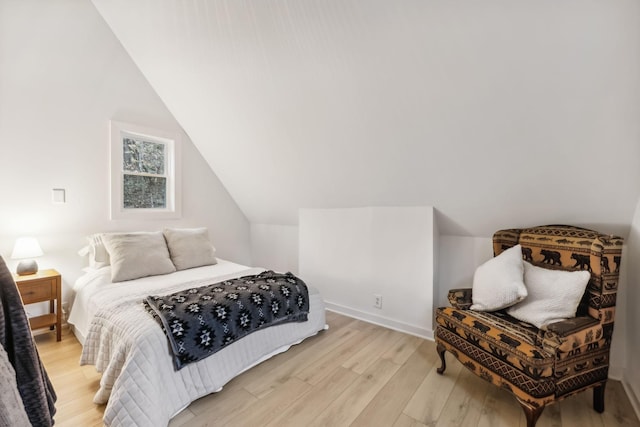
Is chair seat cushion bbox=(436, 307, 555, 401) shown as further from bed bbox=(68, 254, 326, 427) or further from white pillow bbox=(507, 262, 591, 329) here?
bed bbox=(68, 254, 326, 427)

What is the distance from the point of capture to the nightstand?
214 cm

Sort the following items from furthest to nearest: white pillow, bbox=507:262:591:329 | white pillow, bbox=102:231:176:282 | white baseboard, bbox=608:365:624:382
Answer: white pillow, bbox=102:231:176:282 < white baseboard, bbox=608:365:624:382 < white pillow, bbox=507:262:591:329

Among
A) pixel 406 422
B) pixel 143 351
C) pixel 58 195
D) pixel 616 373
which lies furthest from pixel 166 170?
pixel 616 373

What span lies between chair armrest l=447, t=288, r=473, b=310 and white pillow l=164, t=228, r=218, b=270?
2.33 m

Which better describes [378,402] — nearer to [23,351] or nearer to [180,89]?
[23,351]

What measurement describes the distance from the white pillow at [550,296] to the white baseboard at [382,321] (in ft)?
2.75

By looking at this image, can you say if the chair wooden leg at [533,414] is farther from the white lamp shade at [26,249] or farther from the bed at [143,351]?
the white lamp shade at [26,249]

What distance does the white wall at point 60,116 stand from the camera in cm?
226

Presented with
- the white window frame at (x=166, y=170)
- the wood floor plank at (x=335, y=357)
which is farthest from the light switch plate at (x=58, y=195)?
the wood floor plank at (x=335, y=357)

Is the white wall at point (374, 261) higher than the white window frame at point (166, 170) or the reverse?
the reverse

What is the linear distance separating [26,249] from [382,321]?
10.3 ft

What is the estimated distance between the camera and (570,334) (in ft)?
4.58

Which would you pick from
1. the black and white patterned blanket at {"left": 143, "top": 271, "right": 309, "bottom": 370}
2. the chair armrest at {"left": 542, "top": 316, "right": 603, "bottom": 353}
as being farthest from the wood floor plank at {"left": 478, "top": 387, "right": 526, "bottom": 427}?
the black and white patterned blanket at {"left": 143, "top": 271, "right": 309, "bottom": 370}

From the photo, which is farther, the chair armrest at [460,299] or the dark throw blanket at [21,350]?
the chair armrest at [460,299]
